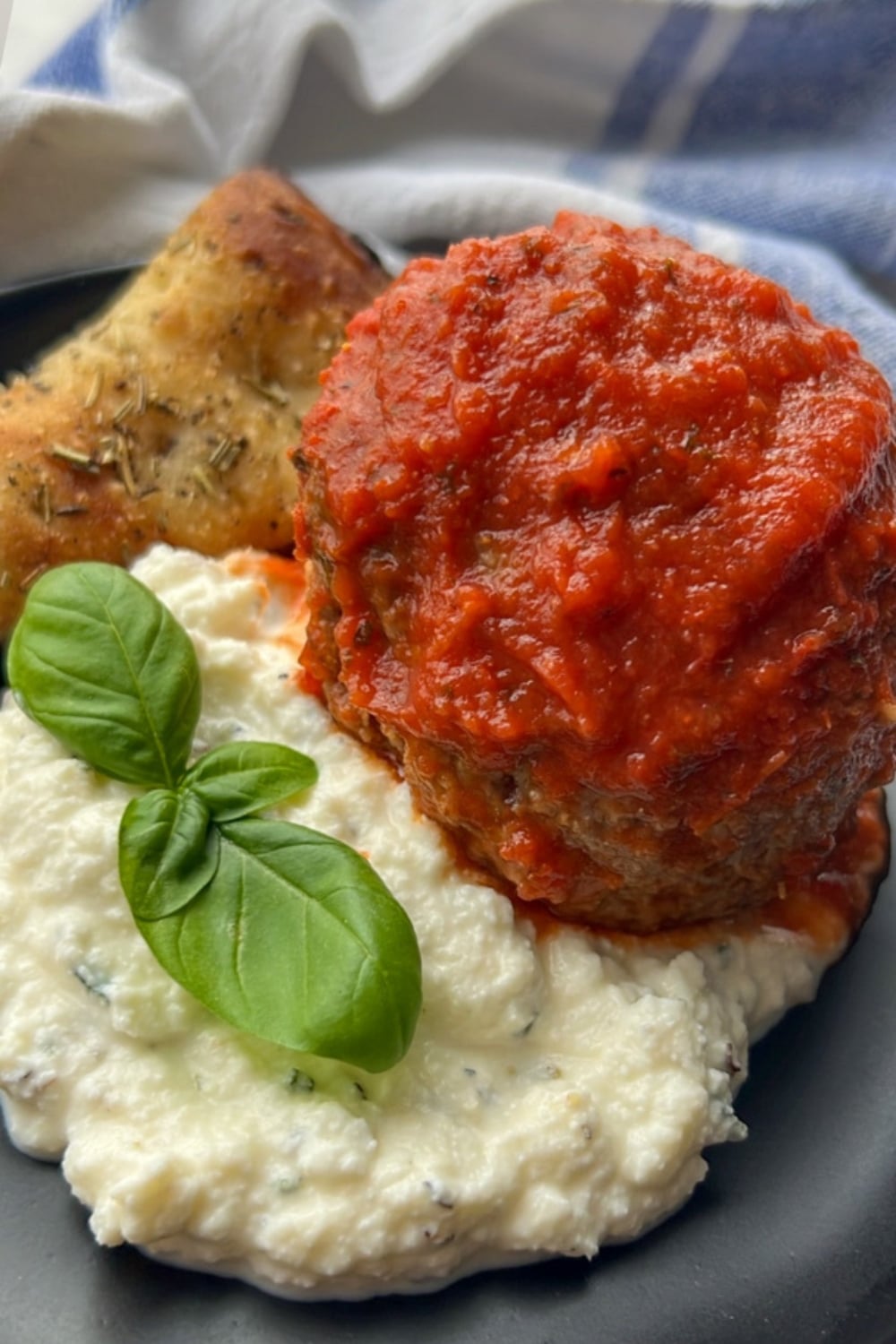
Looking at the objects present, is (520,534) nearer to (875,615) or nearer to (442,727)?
(442,727)

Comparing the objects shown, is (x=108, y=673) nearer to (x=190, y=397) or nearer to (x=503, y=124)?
(x=190, y=397)

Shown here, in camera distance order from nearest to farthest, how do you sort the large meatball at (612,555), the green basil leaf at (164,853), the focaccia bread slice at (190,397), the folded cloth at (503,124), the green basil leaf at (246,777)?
the large meatball at (612,555), the green basil leaf at (164,853), the green basil leaf at (246,777), the focaccia bread slice at (190,397), the folded cloth at (503,124)

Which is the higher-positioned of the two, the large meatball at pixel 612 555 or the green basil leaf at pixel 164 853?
the large meatball at pixel 612 555

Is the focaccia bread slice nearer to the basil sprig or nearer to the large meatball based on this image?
the basil sprig

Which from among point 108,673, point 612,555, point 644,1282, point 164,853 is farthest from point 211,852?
point 644,1282

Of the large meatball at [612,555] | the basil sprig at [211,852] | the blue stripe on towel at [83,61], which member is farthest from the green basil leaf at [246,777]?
the blue stripe on towel at [83,61]

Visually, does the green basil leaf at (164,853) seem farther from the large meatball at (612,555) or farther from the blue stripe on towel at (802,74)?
the blue stripe on towel at (802,74)
